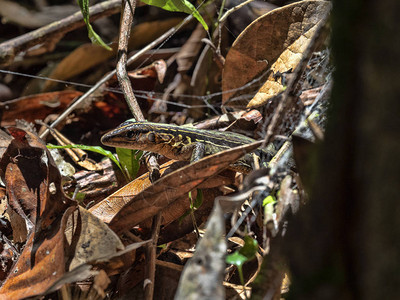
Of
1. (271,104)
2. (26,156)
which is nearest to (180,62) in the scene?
(271,104)

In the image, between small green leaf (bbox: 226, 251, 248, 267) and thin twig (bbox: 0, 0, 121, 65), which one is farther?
thin twig (bbox: 0, 0, 121, 65)

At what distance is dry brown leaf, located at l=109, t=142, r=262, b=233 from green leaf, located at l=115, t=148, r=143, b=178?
104 cm

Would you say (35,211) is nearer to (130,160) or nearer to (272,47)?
(130,160)

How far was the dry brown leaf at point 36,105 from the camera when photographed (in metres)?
4.76

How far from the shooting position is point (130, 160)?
3.39 meters

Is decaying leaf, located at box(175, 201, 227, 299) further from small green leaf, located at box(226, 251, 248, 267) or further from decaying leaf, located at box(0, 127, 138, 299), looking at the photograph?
decaying leaf, located at box(0, 127, 138, 299)

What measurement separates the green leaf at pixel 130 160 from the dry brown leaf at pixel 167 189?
1.04m

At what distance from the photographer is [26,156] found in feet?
8.77

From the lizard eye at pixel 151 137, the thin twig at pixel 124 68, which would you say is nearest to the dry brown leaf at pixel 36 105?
the thin twig at pixel 124 68

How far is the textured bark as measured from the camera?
1219 mm

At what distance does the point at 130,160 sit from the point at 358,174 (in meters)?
2.33

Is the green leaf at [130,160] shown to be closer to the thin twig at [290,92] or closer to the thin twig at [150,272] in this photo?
the thin twig at [150,272]

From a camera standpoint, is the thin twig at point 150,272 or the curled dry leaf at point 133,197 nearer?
the thin twig at point 150,272

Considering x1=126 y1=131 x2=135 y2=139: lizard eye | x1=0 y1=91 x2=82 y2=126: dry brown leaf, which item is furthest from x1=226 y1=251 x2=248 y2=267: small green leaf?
x1=0 y1=91 x2=82 y2=126: dry brown leaf
